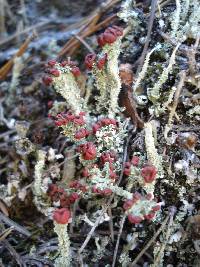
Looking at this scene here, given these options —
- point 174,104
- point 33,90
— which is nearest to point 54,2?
point 33,90

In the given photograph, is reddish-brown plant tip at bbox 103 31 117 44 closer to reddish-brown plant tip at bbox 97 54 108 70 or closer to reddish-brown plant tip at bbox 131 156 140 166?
reddish-brown plant tip at bbox 97 54 108 70

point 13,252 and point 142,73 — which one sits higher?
point 142,73

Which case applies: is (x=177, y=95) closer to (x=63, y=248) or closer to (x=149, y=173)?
(x=149, y=173)

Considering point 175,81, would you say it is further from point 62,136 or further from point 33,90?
point 33,90

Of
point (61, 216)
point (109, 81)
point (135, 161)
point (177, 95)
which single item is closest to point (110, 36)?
point (109, 81)

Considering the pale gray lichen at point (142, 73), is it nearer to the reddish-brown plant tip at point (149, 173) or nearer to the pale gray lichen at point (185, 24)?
the pale gray lichen at point (185, 24)

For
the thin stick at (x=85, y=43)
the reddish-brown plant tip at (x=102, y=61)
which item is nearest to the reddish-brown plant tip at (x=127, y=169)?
the reddish-brown plant tip at (x=102, y=61)

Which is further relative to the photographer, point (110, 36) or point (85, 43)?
point (85, 43)

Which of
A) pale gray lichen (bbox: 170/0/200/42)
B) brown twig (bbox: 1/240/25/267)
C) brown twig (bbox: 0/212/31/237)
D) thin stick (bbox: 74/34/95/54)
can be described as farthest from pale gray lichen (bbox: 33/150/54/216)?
pale gray lichen (bbox: 170/0/200/42)
